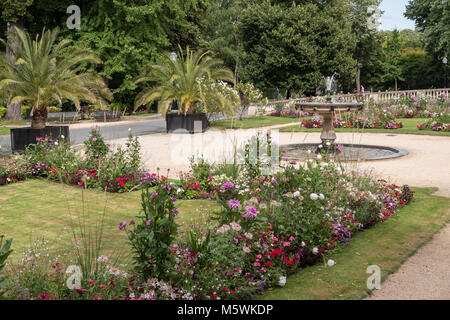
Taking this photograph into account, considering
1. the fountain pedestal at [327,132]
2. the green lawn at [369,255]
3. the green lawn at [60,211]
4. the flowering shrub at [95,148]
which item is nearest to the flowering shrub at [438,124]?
the fountain pedestal at [327,132]

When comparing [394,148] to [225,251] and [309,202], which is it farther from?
[225,251]

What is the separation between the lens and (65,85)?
493 inches

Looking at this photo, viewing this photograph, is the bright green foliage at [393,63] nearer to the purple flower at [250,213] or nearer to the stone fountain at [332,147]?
the stone fountain at [332,147]

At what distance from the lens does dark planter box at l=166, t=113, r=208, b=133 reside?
18792mm


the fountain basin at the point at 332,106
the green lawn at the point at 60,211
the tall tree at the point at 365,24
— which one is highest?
the tall tree at the point at 365,24

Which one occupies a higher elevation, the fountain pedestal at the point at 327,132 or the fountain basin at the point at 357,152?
the fountain pedestal at the point at 327,132

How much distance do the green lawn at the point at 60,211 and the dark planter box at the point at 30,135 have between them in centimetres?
343

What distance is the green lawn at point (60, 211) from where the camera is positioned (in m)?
5.93

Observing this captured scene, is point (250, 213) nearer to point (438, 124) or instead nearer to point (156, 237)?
point (156, 237)

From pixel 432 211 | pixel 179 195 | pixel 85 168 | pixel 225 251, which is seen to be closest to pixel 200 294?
pixel 225 251

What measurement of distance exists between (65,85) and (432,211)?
9.30 metres

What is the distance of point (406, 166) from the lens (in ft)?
35.9

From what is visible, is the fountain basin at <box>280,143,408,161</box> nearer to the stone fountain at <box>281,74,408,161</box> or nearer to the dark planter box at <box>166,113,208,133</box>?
the stone fountain at <box>281,74,408,161</box>

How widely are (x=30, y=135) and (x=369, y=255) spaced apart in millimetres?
9832
